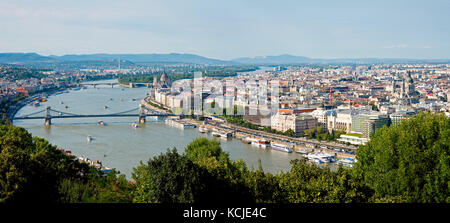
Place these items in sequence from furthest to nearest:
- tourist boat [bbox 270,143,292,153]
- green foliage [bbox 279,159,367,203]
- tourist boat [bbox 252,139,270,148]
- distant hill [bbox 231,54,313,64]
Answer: distant hill [bbox 231,54,313,64] < tourist boat [bbox 252,139,270,148] < tourist boat [bbox 270,143,292,153] < green foliage [bbox 279,159,367,203]

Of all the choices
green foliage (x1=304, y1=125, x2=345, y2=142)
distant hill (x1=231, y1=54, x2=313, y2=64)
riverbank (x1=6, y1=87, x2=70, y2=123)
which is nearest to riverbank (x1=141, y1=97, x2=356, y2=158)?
green foliage (x1=304, y1=125, x2=345, y2=142)

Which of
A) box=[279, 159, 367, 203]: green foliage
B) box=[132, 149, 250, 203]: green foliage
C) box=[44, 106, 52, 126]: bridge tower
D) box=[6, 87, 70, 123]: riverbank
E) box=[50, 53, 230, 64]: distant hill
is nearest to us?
box=[132, 149, 250, 203]: green foliage

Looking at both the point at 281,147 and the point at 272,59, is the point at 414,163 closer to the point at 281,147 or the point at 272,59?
the point at 281,147

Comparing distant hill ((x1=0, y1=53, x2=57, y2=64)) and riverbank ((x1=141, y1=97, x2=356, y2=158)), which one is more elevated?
distant hill ((x1=0, y1=53, x2=57, y2=64))

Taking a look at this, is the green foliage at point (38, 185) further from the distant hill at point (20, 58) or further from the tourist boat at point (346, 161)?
the distant hill at point (20, 58)

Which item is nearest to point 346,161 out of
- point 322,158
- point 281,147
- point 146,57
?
point 322,158

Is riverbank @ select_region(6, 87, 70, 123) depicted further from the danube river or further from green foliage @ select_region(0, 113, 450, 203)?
green foliage @ select_region(0, 113, 450, 203)
